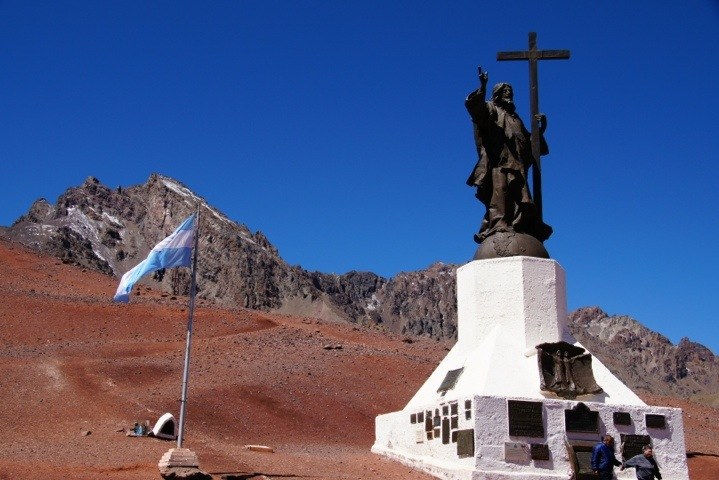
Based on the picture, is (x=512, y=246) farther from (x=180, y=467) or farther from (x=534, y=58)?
(x=180, y=467)

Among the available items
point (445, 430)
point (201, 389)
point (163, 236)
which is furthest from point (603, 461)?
point (163, 236)

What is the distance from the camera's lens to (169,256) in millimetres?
14891

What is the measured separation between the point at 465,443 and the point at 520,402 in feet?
3.50

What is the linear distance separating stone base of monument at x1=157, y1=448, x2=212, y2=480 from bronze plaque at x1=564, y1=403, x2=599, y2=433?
5.61 metres

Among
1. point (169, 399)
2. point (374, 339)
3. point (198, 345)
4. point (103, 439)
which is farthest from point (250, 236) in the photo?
point (103, 439)

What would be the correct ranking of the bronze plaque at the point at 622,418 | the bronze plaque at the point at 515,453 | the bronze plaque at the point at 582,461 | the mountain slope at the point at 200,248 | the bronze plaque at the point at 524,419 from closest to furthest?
1. the bronze plaque at the point at 582,461
2. the bronze plaque at the point at 515,453
3. the bronze plaque at the point at 524,419
4. the bronze plaque at the point at 622,418
5. the mountain slope at the point at 200,248

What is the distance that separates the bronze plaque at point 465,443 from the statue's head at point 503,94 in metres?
6.58

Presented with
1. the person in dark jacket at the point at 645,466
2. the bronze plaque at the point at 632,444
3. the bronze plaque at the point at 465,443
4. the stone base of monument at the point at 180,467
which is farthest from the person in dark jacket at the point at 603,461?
the stone base of monument at the point at 180,467

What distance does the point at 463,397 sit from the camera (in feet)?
44.9

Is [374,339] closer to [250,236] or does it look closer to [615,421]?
[615,421]

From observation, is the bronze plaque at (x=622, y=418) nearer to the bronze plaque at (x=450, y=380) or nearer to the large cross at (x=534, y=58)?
the bronze plaque at (x=450, y=380)

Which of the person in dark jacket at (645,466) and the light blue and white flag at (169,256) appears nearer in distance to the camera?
the person in dark jacket at (645,466)

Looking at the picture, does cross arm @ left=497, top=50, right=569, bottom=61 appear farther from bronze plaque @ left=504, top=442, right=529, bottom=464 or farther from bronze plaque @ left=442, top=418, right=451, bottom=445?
bronze plaque @ left=504, top=442, right=529, bottom=464

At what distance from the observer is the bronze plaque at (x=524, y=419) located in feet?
44.0
